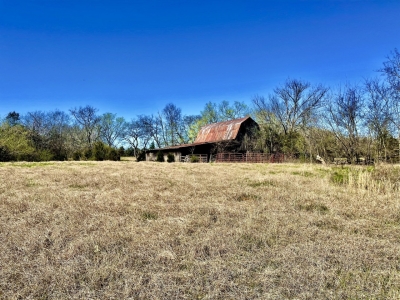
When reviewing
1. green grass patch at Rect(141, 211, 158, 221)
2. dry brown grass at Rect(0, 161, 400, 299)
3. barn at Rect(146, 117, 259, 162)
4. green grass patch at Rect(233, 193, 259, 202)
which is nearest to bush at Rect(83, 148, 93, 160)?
barn at Rect(146, 117, 259, 162)

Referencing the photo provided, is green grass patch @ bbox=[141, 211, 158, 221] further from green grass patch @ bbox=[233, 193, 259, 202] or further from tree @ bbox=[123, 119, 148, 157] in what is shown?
tree @ bbox=[123, 119, 148, 157]

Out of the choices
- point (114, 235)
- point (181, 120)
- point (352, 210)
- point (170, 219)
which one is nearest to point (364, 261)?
point (352, 210)

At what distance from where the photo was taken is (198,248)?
2848 mm

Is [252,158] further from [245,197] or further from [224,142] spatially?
[245,197]

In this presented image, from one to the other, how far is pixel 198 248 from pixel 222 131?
3092 centimetres

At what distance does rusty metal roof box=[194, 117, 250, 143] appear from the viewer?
101 ft

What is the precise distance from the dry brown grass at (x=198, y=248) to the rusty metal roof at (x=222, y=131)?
25.7 m

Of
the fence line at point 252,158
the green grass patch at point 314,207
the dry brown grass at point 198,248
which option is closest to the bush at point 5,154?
the fence line at point 252,158

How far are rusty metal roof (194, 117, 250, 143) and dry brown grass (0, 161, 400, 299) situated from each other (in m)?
25.7

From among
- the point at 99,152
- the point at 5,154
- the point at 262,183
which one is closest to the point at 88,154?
the point at 99,152

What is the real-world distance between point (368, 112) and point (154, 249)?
19.9 metres

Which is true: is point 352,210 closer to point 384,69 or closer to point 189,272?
point 189,272

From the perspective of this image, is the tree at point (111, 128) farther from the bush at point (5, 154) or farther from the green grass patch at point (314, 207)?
the green grass patch at point (314, 207)

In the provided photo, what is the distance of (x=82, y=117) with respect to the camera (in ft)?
155
